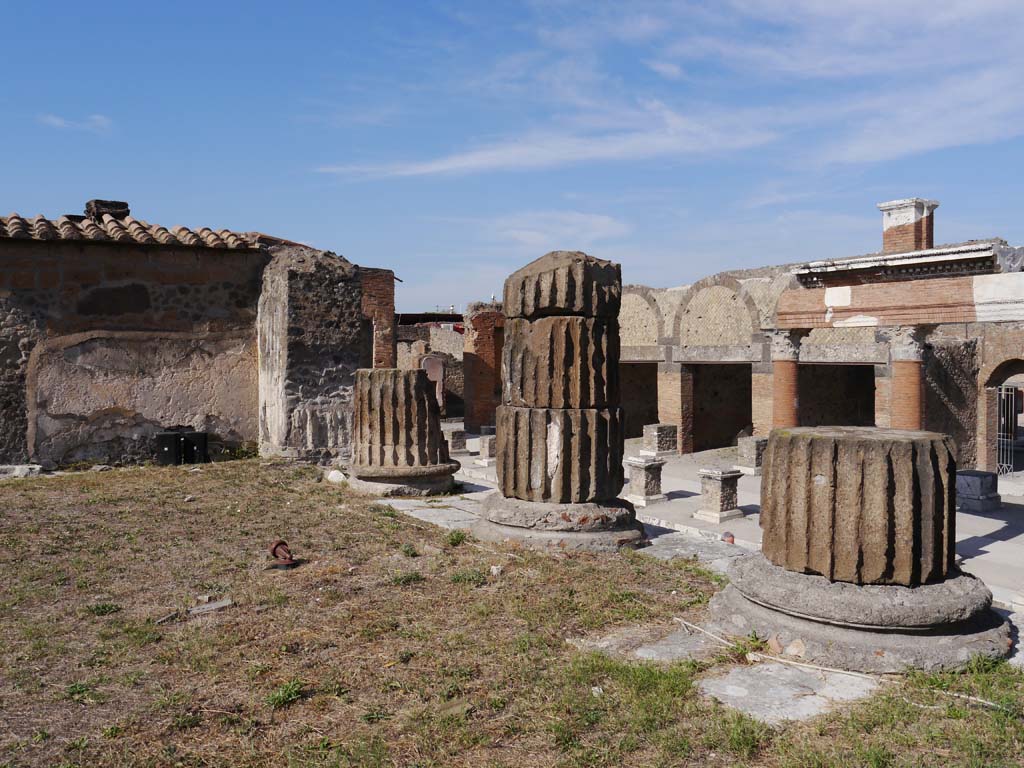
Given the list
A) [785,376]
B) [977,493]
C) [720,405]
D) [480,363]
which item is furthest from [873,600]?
[480,363]

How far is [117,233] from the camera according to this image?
9820 mm

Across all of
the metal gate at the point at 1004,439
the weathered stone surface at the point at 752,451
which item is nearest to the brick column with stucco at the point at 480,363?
the weathered stone surface at the point at 752,451

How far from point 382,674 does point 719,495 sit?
7390 millimetres

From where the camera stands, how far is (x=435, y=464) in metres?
8.63

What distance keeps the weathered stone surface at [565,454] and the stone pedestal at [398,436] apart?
2.39 m

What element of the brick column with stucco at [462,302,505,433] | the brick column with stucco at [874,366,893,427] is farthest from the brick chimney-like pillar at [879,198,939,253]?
the brick column with stucco at [462,302,505,433]

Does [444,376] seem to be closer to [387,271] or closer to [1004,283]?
[387,271]

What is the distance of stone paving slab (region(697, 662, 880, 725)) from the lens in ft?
10.6

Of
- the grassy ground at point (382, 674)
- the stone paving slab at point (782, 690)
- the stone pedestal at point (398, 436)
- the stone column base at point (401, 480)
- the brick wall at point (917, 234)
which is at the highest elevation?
the brick wall at point (917, 234)

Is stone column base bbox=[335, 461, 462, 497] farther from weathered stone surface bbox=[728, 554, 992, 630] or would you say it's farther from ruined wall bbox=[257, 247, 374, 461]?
weathered stone surface bbox=[728, 554, 992, 630]

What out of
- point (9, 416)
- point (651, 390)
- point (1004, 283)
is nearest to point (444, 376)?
point (651, 390)

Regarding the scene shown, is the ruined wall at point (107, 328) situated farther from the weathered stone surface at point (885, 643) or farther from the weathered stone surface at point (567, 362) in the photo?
the weathered stone surface at point (885, 643)

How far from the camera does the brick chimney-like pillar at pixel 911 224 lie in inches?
695

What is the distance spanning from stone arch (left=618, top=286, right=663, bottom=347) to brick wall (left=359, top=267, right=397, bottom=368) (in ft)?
17.9
